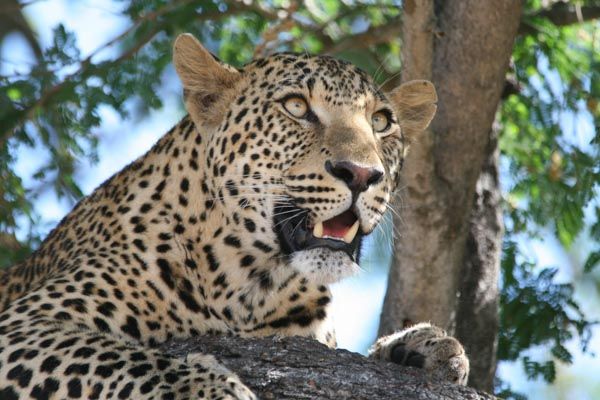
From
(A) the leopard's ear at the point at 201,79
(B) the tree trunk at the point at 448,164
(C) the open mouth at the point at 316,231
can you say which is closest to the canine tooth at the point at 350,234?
(C) the open mouth at the point at 316,231

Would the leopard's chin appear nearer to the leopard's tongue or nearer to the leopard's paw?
the leopard's tongue

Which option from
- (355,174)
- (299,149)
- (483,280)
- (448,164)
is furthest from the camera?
(483,280)

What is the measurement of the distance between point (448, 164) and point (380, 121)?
160 centimetres

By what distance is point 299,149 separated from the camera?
8.27 metres

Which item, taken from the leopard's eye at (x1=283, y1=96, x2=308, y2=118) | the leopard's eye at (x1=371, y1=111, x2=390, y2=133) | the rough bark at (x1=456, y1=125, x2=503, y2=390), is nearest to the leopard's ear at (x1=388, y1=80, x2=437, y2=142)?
the leopard's eye at (x1=371, y1=111, x2=390, y2=133)

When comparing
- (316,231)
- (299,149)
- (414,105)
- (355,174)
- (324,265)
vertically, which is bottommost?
(324,265)

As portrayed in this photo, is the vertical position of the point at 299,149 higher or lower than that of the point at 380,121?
lower

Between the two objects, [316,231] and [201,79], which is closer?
[316,231]

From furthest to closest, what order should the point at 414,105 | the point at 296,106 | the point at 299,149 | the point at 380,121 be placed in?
the point at 414,105, the point at 380,121, the point at 296,106, the point at 299,149

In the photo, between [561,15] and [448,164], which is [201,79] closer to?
[448,164]

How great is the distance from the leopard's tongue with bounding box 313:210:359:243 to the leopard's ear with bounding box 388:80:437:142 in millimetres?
1767

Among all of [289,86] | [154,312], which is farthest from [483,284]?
[154,312]

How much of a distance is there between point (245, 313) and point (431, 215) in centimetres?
261

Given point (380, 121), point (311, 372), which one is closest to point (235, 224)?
point (380, 121)
